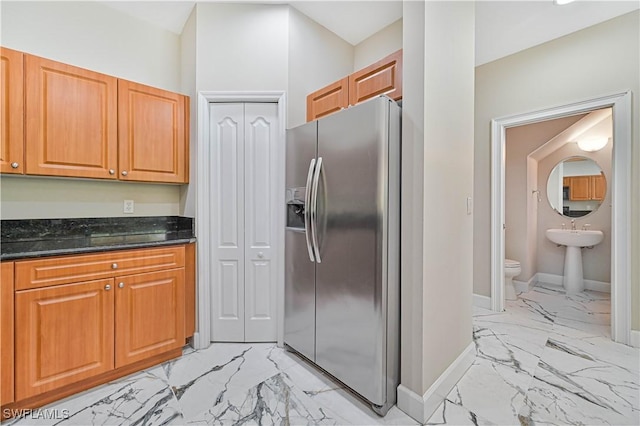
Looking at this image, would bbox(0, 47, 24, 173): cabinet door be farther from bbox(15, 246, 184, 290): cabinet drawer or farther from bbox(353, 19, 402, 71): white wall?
bbox(353, 19, 402, 71): white wall

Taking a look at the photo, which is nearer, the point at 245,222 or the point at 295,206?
the point at 295,206

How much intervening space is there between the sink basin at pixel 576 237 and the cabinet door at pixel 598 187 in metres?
0.51

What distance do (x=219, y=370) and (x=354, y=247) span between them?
130cm

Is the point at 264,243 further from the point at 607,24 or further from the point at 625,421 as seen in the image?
the point at 607,24

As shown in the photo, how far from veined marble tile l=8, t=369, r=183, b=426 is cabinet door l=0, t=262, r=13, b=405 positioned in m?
0.19

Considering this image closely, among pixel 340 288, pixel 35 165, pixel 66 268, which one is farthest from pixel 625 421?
pixel 35 165

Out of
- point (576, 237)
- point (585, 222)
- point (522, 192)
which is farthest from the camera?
point (522, 192)

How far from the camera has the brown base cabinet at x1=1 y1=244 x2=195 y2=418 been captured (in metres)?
1.58

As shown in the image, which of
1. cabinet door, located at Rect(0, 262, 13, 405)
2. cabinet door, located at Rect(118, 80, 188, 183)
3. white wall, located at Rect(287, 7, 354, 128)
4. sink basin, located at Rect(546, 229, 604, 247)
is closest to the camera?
cabinet door, located at Rect(0, 262, 13, 405)

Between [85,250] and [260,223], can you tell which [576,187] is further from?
[85,250]

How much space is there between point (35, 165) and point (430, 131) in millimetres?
2421

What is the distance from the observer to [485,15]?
8.19ft

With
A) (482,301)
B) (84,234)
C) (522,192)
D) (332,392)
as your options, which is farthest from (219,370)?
(522,192)

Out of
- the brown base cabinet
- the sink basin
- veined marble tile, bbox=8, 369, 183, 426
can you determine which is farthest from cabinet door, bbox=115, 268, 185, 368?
the sink basin
